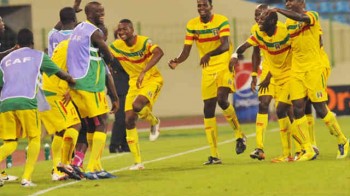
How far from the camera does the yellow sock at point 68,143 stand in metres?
15.1

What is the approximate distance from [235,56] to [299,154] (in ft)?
5.71

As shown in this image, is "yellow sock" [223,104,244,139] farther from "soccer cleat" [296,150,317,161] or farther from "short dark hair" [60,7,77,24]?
"short dark hair" [60,7,77,24]

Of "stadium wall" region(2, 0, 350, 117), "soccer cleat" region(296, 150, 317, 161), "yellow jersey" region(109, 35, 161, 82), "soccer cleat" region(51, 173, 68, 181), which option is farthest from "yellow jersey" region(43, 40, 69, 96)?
"stadium wall" region(2, 0, 350, 117)

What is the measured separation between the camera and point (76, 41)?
14922mm

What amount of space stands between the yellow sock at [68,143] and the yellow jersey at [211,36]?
306 centimetres

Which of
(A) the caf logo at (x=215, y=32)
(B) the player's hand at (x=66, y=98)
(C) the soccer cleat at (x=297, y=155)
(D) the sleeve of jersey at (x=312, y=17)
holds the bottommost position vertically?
(C) the soccer cleat at (x=297, y=155)

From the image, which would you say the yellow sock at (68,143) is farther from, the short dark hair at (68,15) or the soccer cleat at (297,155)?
the soccer cleat at (297,155)

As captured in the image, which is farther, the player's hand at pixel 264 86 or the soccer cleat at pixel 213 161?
the soccer cleat at pixel 213 161

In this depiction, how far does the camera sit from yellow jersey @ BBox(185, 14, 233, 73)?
17203mm

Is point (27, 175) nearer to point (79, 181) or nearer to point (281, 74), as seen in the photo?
point (79, 181)

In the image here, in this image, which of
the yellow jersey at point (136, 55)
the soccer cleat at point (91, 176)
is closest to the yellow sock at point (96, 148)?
the soccer cleat at point (91, 176)

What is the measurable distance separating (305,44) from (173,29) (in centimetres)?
2196

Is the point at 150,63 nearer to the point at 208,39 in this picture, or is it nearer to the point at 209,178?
the point at 208,39

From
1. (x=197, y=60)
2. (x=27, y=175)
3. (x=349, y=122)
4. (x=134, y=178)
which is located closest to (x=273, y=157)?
(x=134, y=178)
